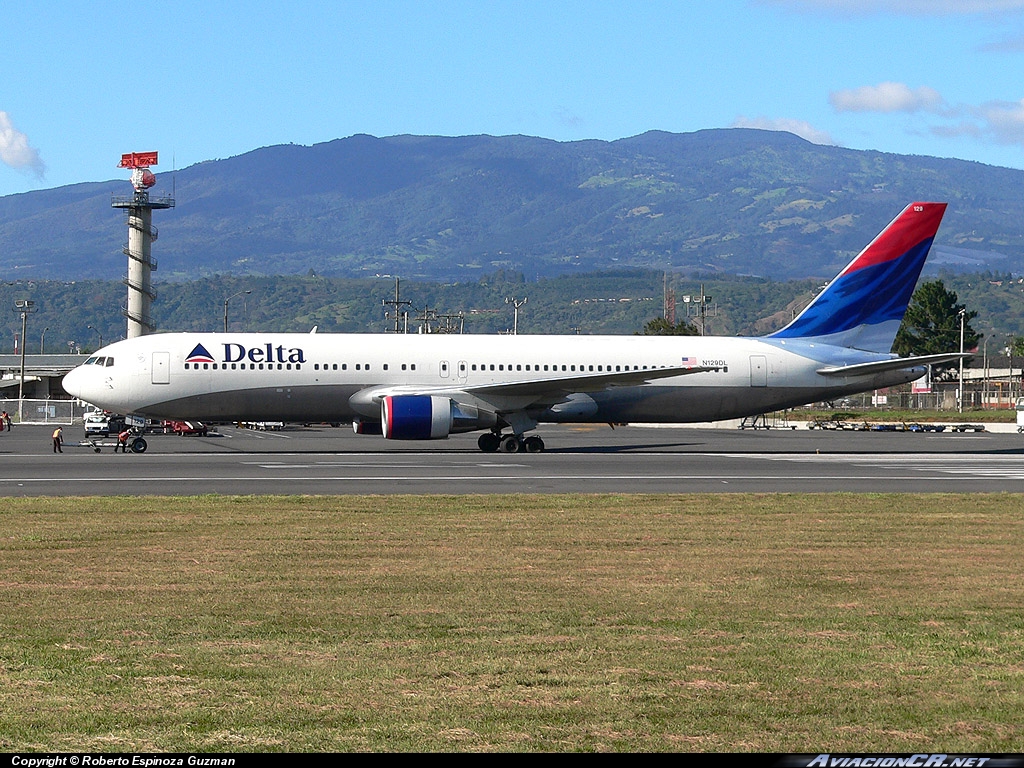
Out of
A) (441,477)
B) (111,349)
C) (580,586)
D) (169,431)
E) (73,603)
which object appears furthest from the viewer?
(169,431)

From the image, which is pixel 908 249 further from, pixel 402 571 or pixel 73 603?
pixel 73 603

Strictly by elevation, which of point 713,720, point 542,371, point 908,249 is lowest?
point 713,720

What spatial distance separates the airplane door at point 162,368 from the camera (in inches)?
1635

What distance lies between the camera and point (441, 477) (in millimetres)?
30688

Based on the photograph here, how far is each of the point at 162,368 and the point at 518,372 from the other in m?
12.2

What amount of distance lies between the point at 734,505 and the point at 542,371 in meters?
21.1

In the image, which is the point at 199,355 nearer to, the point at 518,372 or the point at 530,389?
the point at 518,372

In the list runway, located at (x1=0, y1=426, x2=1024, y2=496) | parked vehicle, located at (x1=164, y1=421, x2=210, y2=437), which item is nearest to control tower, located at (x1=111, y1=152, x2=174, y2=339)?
parked vehicle, located at (x1=164, y1=421, x2=210, y2=437)

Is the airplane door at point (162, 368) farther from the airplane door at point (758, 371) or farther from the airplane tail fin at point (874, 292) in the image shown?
the airplane tail fin at point (874, 292)

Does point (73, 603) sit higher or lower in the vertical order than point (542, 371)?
lower

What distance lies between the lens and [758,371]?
46.2 meters

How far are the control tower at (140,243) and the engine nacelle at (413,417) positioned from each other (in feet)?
247

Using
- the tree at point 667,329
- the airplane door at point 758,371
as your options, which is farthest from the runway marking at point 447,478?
the tree at point 667,329

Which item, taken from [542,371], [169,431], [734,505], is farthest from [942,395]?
[734,505]
